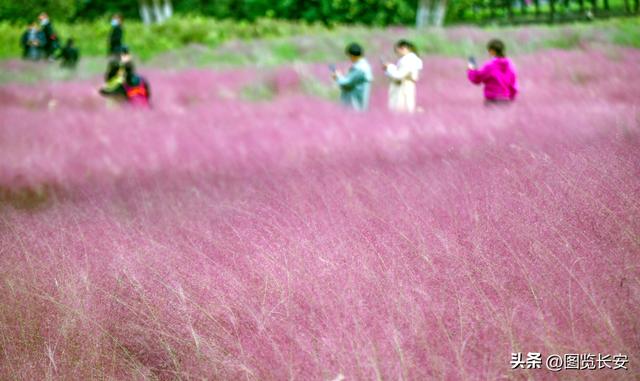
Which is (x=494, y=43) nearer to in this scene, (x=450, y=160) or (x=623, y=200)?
(x=450, y=160)

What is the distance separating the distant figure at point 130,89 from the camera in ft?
24.1

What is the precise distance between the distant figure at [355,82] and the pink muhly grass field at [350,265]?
2.80 m

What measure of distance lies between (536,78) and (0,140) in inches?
247

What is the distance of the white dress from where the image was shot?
6.55 meters

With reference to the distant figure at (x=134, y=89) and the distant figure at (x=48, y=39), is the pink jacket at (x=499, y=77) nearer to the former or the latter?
the distant figure at (x=134, y=89)

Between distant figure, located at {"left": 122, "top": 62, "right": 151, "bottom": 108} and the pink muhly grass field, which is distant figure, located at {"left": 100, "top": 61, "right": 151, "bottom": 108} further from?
the pink muhly grass field

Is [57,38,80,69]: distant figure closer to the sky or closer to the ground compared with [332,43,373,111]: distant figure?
closer to the ground

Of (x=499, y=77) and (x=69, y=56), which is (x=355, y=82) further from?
(x=69, y=56)

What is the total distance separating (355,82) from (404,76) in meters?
0.54

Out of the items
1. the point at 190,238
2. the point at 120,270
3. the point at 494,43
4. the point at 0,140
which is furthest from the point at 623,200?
the point at 0,140

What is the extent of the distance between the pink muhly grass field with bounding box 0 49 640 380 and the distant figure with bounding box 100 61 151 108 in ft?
12.1

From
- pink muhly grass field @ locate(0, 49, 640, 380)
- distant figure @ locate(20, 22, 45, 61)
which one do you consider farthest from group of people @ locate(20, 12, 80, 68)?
pink muhly grass field @ locate(0, 49, 640, 380)

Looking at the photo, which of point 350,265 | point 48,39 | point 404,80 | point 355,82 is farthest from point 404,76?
point 48,39

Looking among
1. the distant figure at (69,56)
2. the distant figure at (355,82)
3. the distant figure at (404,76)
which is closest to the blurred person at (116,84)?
the distant figure at (355,82)
